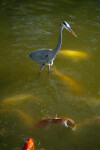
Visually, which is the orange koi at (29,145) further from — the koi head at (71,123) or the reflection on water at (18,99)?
the reflection on water at (18,99)

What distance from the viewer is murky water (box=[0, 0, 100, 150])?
427 cm

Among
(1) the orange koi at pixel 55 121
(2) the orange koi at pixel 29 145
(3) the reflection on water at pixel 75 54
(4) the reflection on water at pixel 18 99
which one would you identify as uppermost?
(2) the orange koi at pixel 29 145

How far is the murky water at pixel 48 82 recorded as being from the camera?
14.0ft

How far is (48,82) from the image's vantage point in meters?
6.11

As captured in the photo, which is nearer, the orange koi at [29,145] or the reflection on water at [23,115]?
the orange koi at [29,145]

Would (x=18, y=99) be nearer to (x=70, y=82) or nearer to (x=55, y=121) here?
(x=55, y=121)

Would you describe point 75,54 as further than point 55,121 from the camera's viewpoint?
Yes

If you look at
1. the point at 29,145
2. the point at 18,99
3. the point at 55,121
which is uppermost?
the point at 29,145

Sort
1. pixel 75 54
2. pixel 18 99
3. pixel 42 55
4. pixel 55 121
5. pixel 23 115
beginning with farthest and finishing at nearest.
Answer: pixel 75 54 → pixel 42 55 → pixel 18 99 → pixel 23 115 → pixel 55 121

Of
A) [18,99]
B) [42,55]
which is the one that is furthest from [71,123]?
[42,55]

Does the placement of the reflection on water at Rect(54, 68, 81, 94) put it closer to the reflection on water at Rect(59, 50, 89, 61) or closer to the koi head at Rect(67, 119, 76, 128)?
the reflection on water at Rect(59, 50, 89, 61)

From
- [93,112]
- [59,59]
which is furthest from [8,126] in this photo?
[59,59]

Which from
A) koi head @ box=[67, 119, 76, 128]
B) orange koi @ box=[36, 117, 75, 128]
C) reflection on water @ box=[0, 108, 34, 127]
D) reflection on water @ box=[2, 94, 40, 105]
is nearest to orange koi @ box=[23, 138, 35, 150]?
orange koi @ box=[36, 117, 75, 128]

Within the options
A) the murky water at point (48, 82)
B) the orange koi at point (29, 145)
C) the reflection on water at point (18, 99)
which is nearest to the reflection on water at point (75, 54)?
the murky water at point (48, 82)
